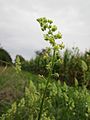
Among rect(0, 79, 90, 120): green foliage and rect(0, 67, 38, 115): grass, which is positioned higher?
rect(0, 67, 38, 115): grass

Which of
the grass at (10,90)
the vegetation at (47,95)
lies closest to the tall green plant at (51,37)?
the vegetation at (47,95)

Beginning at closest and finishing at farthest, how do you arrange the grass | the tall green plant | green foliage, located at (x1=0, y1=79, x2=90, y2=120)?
the tall green plant
green foliage, located at (x1=0, y1=79, x2=90, y2=120)
the grass

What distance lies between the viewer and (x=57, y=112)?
5965 millimetres

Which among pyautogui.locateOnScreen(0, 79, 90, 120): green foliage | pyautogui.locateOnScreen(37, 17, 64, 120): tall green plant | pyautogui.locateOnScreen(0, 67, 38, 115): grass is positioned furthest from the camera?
pyautogui.locateOnScreen(0, 67, 38, 115): grass

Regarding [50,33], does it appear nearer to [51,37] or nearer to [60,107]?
[51,37]

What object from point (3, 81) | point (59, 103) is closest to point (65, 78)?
point (3, 81)

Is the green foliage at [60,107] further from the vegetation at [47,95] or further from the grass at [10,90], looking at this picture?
the grass at [10,90]

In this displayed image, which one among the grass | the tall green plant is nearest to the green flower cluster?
the tall green plant

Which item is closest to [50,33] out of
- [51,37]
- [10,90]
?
[51,37]

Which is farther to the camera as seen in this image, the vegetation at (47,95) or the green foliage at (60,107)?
the green foliage at (60,107)

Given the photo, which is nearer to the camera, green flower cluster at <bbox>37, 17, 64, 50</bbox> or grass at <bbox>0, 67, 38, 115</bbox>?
green flower cluster at <bbox>37, 17, 64, 50</bbox>

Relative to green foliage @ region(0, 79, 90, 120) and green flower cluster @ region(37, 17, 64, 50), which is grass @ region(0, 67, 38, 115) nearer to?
green foliage @ region(0, 79, 90, 120)

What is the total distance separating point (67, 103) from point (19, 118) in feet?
2.81

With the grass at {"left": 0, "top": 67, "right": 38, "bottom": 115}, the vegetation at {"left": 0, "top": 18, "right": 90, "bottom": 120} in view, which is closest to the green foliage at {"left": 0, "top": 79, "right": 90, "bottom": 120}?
the vegetation at {"left": 0, "top": 18, "right": 90, "bottom": 120}
